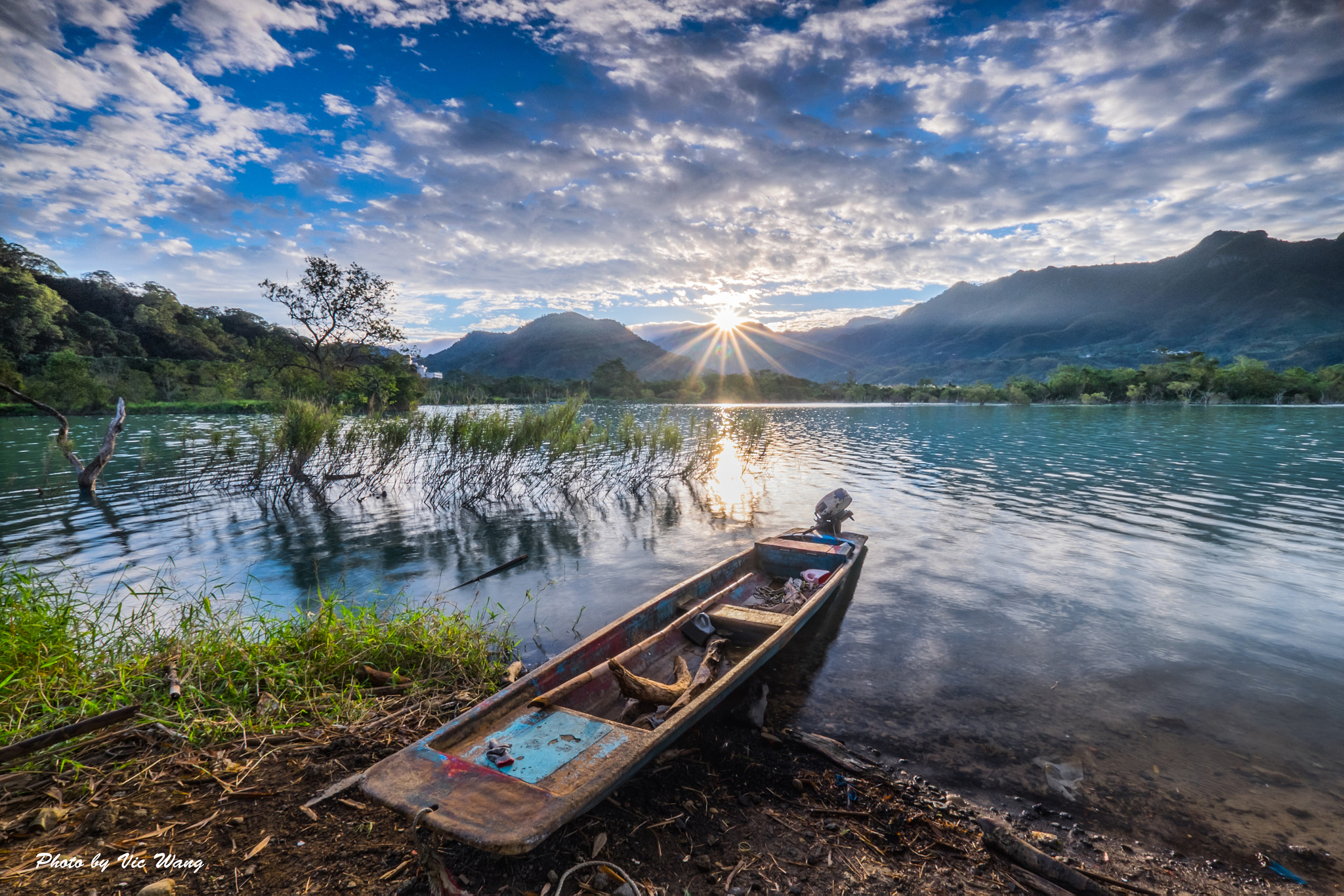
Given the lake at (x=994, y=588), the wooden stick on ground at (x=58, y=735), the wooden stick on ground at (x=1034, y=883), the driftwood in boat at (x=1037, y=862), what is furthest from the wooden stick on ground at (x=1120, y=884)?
the wooden stick on ground at (x=58, y=735)

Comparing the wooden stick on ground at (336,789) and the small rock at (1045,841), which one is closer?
the wooden stick on ground at (336,789)

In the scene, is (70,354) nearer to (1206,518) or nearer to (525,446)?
(525,446)

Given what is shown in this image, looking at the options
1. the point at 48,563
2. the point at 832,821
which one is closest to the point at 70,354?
the point at 48,563

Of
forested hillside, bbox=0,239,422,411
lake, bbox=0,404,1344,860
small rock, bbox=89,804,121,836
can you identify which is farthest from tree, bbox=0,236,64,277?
small rock, bbox=89,804,121,836

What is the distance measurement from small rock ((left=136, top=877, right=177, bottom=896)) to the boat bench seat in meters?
5.10

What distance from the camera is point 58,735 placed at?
3.60m

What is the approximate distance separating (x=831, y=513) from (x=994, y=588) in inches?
126

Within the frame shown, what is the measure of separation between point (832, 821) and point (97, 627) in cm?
794

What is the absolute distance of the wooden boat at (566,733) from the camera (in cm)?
310

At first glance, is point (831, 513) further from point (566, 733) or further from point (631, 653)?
point (566, 733)

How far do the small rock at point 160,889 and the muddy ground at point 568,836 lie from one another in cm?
9

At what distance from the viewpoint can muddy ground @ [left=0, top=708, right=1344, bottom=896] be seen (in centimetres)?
315

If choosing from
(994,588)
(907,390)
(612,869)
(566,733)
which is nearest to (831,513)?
(994,588)

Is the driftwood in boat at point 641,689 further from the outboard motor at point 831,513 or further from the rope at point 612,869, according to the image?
the outboard motor at point 831,513
